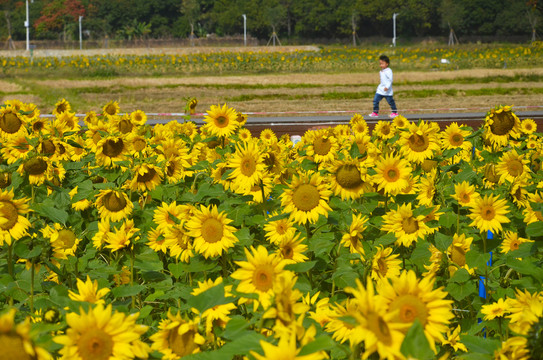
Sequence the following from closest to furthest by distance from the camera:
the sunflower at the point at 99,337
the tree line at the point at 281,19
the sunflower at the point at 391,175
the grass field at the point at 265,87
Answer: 1. the sunflower at the point at 99,337
2. the sunflower at the point at 391,175
3. the grass field at the point at 265,87
4. the tree line at the point at 281,19

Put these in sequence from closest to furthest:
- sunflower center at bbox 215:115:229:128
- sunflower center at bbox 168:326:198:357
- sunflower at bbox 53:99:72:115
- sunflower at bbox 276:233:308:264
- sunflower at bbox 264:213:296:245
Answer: sunflower center at bbox 168:326:198:357
sunflower at bbox 276:233:308:264
sunflower at bbox 264:213:296:245
sunflower center at bbox 215:115:229:128
sunflower at bbox 53:99:72:115

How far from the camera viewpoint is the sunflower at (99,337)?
1.72 m

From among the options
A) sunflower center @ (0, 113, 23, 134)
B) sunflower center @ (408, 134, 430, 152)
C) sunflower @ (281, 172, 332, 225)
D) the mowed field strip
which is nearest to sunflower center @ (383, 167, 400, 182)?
sunflower center @ (408, 134, 430, 152)

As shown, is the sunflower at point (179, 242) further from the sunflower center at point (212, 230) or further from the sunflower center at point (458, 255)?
the sunflower center at point (458, 255)

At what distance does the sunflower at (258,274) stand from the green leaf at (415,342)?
615mm

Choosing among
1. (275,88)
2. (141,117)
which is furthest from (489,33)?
(141,117)

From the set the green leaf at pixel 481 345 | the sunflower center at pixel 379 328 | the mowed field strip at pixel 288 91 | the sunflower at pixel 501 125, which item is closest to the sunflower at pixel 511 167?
the sunflower at pixel 501 125

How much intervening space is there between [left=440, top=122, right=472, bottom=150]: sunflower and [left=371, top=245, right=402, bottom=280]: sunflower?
2.40 m

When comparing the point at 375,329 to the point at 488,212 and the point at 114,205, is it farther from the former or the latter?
the point at 114,205

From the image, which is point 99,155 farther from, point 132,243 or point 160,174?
point 132,243

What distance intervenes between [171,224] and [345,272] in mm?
1023

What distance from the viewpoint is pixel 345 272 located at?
2986 millimetres

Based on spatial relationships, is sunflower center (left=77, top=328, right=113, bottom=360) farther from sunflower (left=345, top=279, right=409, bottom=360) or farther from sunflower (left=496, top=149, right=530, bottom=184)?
sunflower (left=496, top=149, right=530, bottom=184)

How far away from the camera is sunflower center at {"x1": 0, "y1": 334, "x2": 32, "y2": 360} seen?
153 cm
